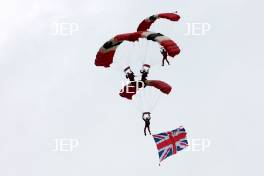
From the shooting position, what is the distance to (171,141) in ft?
224

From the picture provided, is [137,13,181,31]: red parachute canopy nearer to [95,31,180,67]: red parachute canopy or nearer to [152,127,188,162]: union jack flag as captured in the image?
[95,31,180,67]: red parachute canopy

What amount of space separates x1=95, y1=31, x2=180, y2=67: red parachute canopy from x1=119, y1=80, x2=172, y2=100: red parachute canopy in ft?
7.79

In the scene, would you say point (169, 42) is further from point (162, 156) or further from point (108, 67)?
point (162, 156)

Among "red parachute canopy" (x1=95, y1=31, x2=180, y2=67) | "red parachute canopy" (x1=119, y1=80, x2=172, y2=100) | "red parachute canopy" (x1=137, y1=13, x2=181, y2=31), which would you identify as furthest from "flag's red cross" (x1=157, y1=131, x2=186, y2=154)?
"red parachute canopy" (x1=137, y1=13, x2=181, y2=31)

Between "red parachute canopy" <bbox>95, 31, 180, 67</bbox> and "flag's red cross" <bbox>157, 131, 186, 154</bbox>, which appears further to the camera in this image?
"flag's red cross" <bbox>157, 131, 186, 154</bbox>

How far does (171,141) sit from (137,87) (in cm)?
732

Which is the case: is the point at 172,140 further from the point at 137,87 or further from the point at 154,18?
the point at 154,18

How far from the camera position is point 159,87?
6300 cm

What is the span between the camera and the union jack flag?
6788 centimetres

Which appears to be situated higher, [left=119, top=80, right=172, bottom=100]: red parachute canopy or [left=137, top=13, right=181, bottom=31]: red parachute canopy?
[left=137, top=13, right=181, bottom=31]: red parachute canopy

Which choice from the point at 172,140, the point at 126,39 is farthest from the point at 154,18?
the point at 172,140

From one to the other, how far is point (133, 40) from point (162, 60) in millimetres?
4069

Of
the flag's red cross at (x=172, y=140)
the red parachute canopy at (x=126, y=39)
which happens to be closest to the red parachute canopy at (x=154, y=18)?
the red parachute canopy at (x=126, y=39)

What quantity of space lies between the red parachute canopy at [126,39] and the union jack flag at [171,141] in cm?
806
